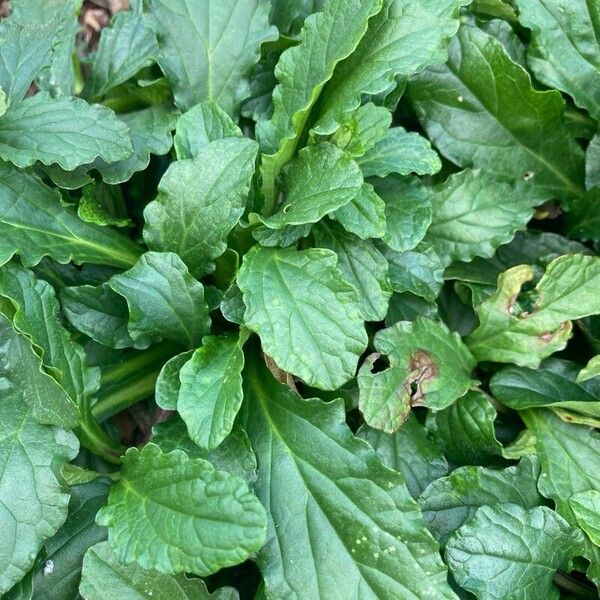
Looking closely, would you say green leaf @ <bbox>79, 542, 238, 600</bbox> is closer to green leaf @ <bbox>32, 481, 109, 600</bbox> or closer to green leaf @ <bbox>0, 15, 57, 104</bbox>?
green leaf @ <bbox>32, 481, 109, 600</bbox>

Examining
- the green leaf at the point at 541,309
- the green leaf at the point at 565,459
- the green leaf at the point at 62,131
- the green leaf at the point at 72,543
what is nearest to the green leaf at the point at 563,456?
the green leaf at the point at 565,459

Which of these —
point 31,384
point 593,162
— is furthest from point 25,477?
point 593,162

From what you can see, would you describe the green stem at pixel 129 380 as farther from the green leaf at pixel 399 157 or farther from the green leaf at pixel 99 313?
the green leaf at pixel 399 157

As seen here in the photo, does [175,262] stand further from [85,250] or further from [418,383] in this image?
[418,383]

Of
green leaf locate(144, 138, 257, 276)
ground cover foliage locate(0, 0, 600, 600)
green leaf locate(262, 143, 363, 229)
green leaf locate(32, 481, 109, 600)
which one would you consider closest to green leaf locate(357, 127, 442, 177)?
ground cover foliage locate(0, 0, 600, 600)

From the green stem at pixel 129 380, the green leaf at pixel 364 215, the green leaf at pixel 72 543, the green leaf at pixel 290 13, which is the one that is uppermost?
the green leaf at pixel 290 13
